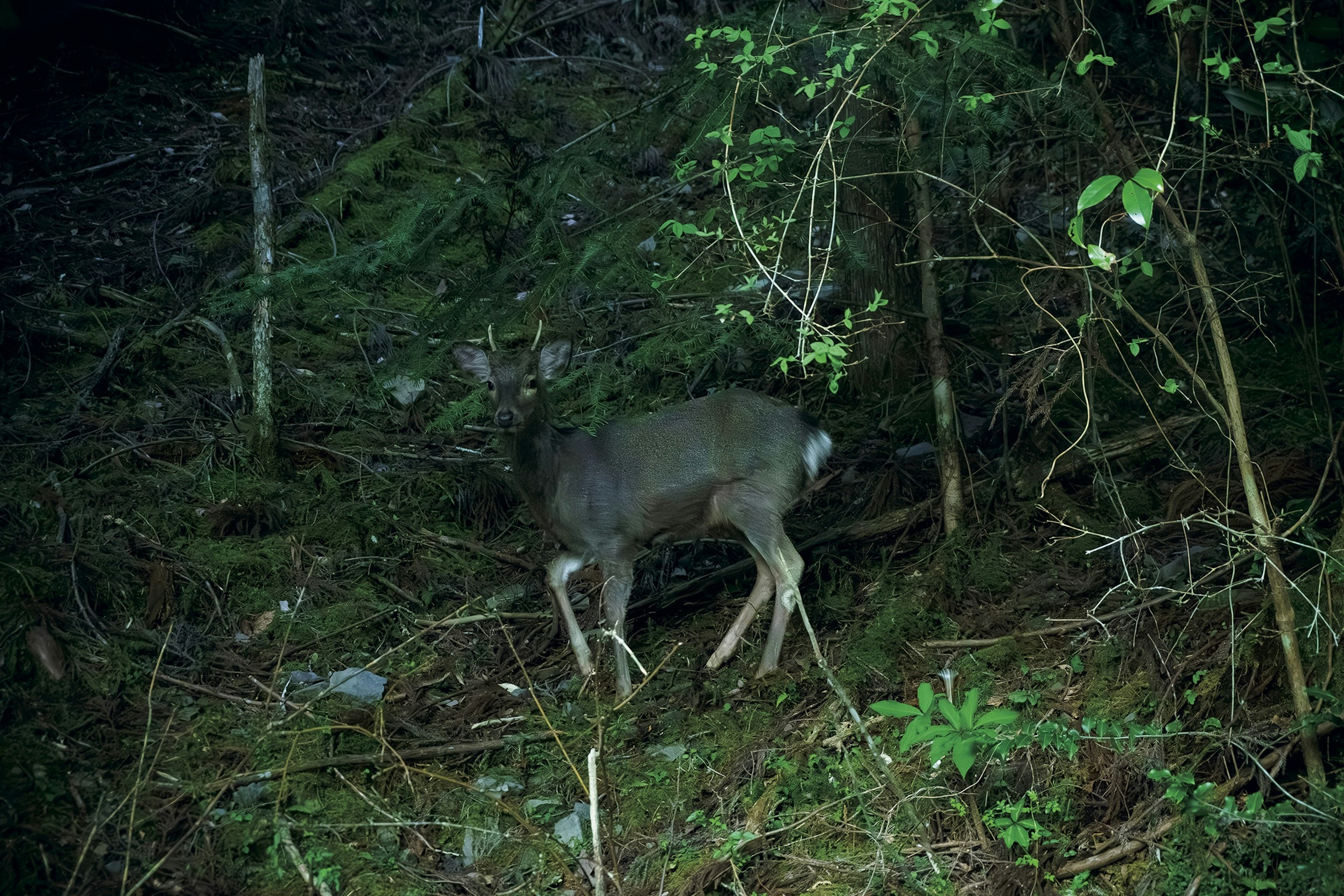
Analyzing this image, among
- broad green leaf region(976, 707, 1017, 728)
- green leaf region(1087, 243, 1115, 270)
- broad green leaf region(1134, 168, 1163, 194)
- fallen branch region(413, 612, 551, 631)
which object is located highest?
broad green leaf region(1134, 168, 1163, 194)

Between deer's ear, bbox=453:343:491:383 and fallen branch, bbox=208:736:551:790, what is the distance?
2.02m

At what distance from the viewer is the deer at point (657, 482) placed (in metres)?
6.27

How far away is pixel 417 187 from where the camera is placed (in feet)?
22.1

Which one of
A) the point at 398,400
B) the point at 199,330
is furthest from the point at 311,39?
the point at 398,400

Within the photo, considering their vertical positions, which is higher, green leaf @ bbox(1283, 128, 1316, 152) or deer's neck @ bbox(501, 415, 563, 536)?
green leaf @ bbox(1283, 128, 1316, 152)

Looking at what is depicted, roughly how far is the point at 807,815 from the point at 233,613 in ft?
11.1

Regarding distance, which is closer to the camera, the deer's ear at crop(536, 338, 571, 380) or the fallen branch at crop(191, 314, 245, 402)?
the deer's ear at crop(536, 338, 571, 380)

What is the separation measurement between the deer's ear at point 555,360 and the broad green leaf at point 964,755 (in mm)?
3553

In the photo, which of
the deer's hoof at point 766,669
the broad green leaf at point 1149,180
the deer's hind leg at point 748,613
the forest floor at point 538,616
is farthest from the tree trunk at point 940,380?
the broad green leaf at point 1149,180

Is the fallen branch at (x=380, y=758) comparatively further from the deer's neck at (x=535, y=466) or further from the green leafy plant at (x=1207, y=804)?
the green leafy plant at (x=1207, y=804)

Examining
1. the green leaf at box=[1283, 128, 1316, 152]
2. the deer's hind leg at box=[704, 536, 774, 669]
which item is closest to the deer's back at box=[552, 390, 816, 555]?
the deer's hind leg at box=[704, 536, 774, 669]

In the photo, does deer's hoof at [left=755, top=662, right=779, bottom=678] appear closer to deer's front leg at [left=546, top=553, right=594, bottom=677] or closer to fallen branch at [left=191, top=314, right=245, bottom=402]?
deer's front leg at [left=546, top=553, right=594, bottom=677]

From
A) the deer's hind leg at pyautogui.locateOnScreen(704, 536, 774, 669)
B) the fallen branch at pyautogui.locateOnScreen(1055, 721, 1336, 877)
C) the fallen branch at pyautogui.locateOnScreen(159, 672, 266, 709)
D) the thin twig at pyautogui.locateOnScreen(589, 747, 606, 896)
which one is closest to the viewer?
the thin twig at pyautogui.locateOnScreen(589, 747, 606, 896)

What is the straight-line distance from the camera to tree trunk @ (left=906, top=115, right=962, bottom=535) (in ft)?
20.3
